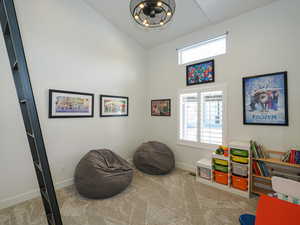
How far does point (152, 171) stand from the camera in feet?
10.5

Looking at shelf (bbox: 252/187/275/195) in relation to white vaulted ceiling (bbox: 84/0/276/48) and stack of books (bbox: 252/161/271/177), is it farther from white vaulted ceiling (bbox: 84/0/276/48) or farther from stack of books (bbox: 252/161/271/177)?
white vaulted ceiling (bbox: 84/0/276/48)

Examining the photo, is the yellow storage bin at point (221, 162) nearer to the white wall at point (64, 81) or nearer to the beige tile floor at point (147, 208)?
the beige tile floor at point (147, 208)

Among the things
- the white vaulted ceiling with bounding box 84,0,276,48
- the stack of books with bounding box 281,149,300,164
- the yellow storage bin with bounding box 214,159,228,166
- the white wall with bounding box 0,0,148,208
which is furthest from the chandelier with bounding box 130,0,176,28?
the stack of books with bounding box 281,149,300,164

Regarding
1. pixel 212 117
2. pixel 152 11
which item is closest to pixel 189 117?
pixel 212 117

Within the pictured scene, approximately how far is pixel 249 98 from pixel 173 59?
1.98 metres

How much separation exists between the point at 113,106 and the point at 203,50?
95.6 inches

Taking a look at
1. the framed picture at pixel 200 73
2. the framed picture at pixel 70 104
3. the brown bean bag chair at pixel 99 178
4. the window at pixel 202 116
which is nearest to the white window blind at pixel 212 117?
the window at pixel 202 116

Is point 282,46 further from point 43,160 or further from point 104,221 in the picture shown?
point 104,221

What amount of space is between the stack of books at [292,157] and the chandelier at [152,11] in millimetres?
2556

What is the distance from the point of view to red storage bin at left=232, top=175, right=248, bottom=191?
8.07 ft

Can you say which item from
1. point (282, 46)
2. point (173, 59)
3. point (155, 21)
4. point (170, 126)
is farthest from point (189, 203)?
→ point (173, 59)

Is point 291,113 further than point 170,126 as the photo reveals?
No

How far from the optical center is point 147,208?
2.16 meters

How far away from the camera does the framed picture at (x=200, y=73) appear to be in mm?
3174
